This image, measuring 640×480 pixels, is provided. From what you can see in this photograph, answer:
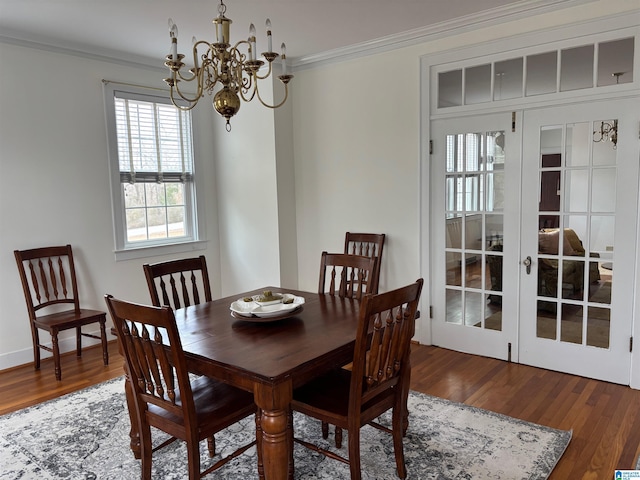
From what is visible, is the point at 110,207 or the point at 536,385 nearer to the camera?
the point at 536,385

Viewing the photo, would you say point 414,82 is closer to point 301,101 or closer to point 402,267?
point 301,101

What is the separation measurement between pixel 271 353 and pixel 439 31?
9.97 ft

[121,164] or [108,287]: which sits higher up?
[121,164]

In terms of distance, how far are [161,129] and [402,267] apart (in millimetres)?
2745

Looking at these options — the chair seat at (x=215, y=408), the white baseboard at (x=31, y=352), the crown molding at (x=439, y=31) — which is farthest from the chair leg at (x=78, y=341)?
the crown molding at (x=439, y=31)

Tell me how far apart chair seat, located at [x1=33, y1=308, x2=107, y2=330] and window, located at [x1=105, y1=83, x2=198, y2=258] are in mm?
757

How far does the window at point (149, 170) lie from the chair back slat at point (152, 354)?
107 inches

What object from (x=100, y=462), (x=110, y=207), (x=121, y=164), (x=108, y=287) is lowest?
(x=100, y=462)

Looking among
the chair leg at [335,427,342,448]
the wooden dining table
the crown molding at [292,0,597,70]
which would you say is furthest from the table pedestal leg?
the crown molding at [292,0,597,70]

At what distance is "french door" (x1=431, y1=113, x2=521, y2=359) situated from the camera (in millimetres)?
3725

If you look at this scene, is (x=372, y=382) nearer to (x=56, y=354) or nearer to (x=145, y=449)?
(x=145, y=449)

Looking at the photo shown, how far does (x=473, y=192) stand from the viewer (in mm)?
3885

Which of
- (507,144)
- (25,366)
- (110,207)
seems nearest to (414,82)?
(507,144)

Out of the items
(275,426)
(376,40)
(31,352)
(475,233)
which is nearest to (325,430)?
(275,426)
